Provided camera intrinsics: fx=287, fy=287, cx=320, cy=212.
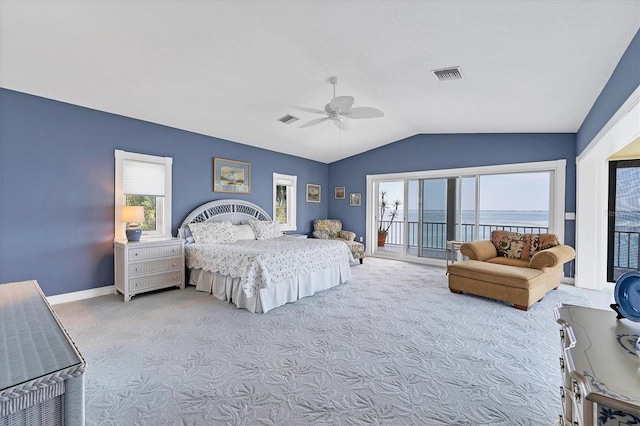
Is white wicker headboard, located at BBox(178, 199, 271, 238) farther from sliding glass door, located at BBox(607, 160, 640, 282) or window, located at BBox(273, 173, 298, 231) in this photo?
sliding glass door, located at BBox(607, 160, 640, 282)

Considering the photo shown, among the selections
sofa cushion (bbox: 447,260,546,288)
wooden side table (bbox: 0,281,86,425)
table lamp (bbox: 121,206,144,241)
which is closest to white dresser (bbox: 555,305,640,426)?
wooden side table (bbox: 0,281,86,425)

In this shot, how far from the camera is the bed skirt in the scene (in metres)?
3.54

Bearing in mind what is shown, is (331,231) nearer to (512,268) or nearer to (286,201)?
(286,201)

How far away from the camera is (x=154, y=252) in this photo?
13.5ft

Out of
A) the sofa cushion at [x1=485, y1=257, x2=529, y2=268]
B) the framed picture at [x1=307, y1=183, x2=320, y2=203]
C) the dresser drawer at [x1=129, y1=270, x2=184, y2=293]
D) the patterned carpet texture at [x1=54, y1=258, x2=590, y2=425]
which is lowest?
the patterned carpet texture at [x1=54, y1=258, x2=590, y2=425]

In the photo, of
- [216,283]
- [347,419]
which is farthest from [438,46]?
[216,283]

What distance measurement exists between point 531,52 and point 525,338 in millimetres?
2805

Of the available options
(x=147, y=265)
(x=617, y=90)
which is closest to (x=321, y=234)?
(x=147, y=265)

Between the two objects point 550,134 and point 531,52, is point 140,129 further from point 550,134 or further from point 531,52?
point 550,134

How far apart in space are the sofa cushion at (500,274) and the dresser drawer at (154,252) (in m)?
4.18

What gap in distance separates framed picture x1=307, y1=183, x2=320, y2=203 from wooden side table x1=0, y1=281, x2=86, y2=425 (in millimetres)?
6634

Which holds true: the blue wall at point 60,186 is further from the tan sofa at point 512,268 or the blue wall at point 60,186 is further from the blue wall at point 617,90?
the blue wall at point 617,90

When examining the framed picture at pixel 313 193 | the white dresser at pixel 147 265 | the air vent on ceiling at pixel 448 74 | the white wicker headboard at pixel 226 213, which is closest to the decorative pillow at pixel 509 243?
the air vent on ceiling at pixel 448 74

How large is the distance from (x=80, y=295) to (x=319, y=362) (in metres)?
3.59
